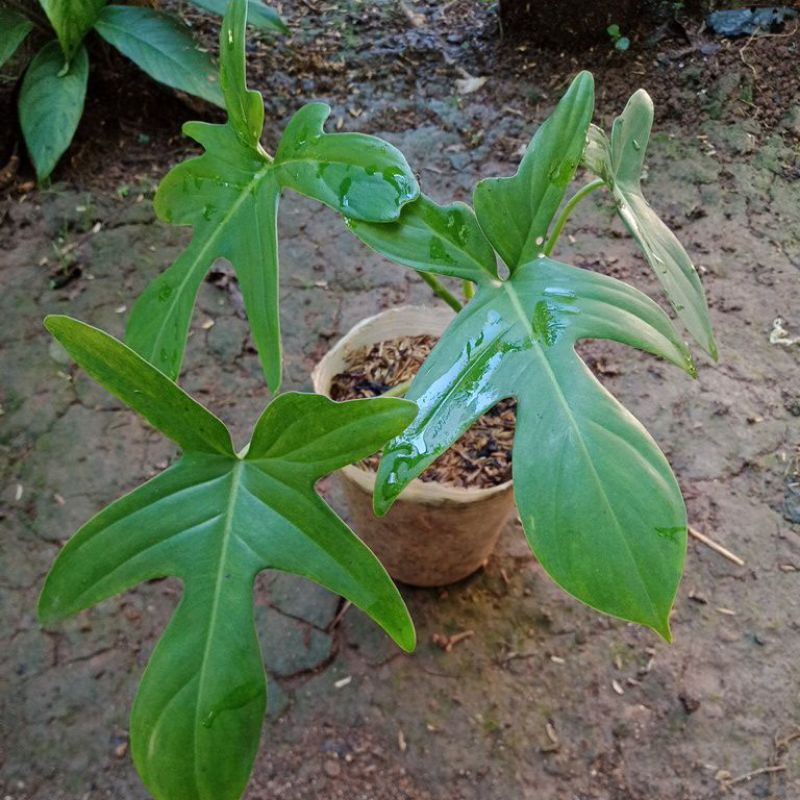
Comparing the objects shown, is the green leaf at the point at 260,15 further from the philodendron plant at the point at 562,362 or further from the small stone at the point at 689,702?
the small stone at the point at 689,702

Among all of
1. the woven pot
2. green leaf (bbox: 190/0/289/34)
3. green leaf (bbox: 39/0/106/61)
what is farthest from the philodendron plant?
green leaf (bbox: 39/0/106/61)

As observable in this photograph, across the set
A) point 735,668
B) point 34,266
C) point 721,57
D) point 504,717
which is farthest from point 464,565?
point 721,57

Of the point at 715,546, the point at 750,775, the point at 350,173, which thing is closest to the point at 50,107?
the point at 350,173

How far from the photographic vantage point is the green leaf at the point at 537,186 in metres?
0.89

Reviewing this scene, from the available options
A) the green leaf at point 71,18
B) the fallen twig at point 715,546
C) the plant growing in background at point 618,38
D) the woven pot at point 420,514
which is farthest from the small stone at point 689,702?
the green leaf at point 71,18

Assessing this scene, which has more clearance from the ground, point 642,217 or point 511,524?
point 642,217

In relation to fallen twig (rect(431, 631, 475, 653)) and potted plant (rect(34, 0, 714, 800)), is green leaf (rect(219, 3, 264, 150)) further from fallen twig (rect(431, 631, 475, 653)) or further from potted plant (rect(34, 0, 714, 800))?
fallen twig (rect(431, 631, 475, 653))

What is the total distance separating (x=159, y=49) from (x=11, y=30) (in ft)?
1.24

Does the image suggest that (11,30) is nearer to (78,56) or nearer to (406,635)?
(78,56)

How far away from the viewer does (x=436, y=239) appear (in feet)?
3.06

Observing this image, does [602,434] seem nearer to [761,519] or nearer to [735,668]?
[735,668]

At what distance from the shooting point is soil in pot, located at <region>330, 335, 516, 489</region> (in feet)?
4.09

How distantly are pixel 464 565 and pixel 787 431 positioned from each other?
2.66 ft

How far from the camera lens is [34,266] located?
198 cm
